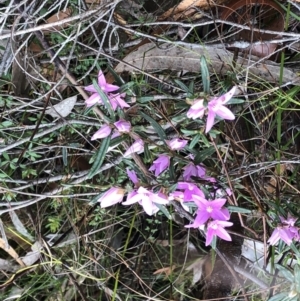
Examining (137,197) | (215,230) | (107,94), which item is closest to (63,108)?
(107,94)

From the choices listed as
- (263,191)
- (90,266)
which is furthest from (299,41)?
(90,266)

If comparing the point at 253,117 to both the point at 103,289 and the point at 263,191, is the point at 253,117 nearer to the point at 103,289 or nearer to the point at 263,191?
the point at 263,191

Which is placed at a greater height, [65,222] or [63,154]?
[63,154]

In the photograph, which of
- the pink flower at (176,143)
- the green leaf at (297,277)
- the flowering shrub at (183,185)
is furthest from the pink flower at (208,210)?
the green leaf at (297,277)

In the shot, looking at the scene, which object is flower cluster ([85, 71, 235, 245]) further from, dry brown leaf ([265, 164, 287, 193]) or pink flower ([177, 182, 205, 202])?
dry brown leaf ([265, 164, 287, 193])

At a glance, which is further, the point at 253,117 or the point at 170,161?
the point at 253,117

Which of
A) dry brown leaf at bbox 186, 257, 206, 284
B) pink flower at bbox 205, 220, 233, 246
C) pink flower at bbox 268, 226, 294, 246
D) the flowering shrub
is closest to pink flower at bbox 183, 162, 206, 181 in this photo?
the flowering shrub

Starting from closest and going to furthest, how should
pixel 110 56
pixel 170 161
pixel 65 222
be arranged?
pixel 170 161
pixel 110 56
pixel 65 222

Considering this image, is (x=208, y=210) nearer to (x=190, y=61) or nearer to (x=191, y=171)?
(x=191, y=171)
